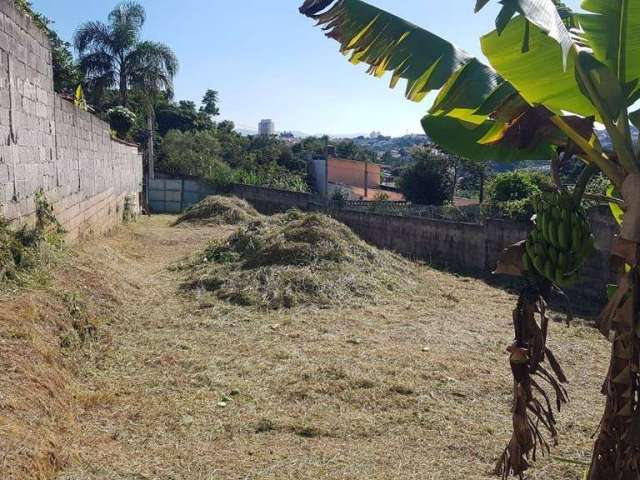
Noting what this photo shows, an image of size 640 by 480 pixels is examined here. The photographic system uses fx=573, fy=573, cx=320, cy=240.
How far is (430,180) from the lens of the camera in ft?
80.3

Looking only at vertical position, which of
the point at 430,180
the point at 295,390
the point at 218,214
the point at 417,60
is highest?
the point at 417,60

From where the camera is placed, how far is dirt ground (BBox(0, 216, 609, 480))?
10.6ft

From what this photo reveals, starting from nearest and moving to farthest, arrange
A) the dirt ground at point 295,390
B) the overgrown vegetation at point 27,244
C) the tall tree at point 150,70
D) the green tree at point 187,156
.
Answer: the dirt ground at point 295,390 → the overgrown vegetation at point 27,244 → the tall tree at point 150,70 → the green tree at point 187,156

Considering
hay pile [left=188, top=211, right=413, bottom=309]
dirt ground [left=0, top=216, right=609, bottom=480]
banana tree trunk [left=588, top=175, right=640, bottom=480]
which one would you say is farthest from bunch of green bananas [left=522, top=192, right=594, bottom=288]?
hay pile [left=188, top=211, right=413, bottom=309]

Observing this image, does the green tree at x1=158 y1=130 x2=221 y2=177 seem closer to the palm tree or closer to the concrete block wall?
the palm tree

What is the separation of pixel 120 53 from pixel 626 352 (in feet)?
79.1

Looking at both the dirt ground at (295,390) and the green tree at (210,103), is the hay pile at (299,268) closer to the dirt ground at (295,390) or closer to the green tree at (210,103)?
the dirt ground at (295,390)

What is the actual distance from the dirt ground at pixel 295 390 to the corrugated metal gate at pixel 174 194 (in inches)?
624

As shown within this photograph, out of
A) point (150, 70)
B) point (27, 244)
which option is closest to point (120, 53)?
point (150, 70)

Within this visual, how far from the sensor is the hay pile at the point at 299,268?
7.55m

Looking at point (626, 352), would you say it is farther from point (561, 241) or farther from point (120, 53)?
point (120, 53)

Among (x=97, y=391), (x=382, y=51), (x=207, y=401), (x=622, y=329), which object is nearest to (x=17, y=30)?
(x=97, y=391)

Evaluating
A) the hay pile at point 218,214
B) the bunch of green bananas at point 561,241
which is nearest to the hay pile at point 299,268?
the bunch of green bananas at point 561,241

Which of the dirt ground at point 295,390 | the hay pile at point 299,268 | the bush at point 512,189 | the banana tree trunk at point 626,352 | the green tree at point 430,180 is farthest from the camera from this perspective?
the green tree at point 430,180
